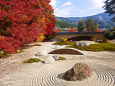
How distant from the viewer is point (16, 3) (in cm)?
902

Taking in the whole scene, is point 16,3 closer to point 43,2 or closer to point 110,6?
point 43,2

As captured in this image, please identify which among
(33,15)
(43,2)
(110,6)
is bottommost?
(33,15)

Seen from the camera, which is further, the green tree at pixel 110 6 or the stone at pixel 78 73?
the green tree at pixel 110 6

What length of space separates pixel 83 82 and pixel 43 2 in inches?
785

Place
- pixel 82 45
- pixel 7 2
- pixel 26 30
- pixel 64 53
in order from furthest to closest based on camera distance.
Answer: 1. pixel 82 45
2. pixel 64 53
3. pixel 26 30
4. pixel 7 2

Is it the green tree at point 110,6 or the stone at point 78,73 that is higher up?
the green tree at point 110,6

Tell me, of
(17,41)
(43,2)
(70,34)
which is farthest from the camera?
(70,34)

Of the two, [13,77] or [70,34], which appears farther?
[70,34]

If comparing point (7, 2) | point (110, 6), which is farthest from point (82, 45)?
point (110, 6)

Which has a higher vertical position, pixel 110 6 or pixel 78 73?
pixel 110 6

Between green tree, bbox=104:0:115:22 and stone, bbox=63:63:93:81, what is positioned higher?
green tree, bbox=104:0:115:22

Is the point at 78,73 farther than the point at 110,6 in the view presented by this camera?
No

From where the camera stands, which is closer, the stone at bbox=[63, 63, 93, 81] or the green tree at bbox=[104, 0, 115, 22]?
the stone at bbox=[63, 63, 93, 81]

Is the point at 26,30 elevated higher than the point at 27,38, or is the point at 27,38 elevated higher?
the point at 26,30
